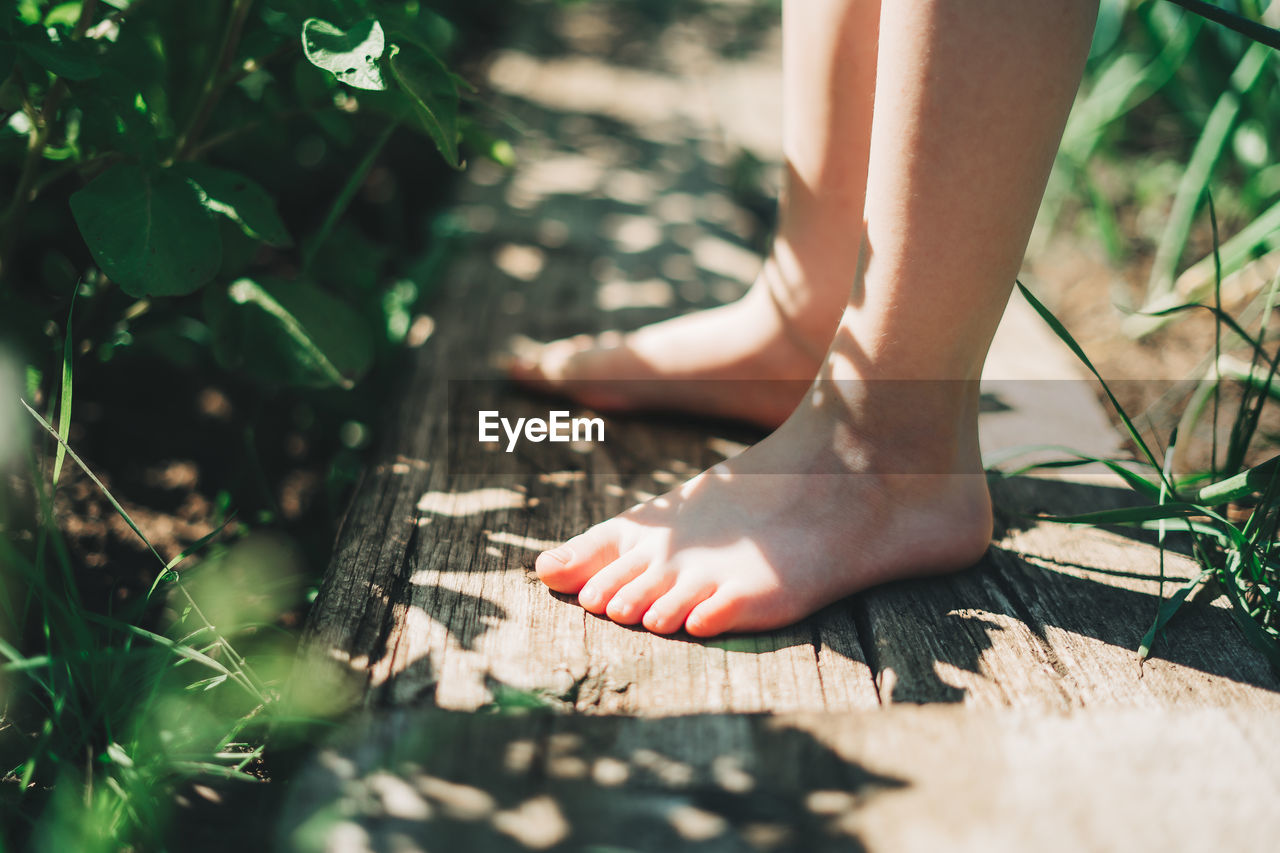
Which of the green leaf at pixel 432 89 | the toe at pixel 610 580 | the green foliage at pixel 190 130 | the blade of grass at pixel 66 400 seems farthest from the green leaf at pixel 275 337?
the toe at pixel 610 580

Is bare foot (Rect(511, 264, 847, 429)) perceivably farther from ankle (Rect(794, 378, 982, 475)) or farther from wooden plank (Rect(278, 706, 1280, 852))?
wooden plank (Rect(278, 706, 1280, 852))

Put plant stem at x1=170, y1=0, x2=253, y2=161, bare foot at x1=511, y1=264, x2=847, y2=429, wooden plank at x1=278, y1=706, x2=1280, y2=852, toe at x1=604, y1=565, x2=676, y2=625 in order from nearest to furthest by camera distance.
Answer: wooden plank at x1=278, y1=706, x2=1280, y2=852
toe at x1=604, y1=565, x2=676, y2=625
plant stem at x1=170, y1=0, x2=253, y2=161
bare foot at x1=511, y1=264, x2=847, y2=429

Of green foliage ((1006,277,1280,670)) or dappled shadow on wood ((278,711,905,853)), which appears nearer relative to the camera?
dappled shadow on wood ((278,711,905,853))

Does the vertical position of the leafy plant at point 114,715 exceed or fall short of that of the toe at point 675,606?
it falls short

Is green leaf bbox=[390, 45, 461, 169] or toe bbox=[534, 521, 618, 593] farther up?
green leaf bbox=[390, 45, 461, 169]

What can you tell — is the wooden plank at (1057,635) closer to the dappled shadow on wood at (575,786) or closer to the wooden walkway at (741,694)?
the wooden walkway at (741,694)

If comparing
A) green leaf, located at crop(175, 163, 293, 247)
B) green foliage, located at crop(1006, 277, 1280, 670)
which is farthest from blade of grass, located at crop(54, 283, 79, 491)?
green foliage, located at crop(1006, 277, 1280, 670)

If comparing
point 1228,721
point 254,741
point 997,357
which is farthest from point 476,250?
point 1228,721
